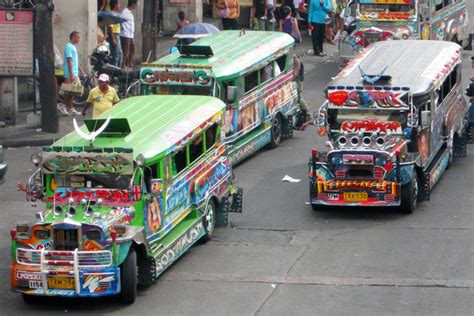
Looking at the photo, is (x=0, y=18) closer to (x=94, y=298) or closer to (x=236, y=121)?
(x=236, y=121)

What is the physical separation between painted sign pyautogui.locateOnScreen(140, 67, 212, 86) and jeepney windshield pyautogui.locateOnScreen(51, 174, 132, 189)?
6.83 meters

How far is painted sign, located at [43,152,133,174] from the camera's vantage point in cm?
1677

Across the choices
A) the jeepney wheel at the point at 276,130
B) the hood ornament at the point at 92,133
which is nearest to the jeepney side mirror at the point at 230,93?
the jeepney wheel at the point at 276,130

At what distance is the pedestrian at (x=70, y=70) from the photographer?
28.6 metres

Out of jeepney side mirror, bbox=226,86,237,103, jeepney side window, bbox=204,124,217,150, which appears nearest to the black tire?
jeepney side window, bbox=204,124,217,150

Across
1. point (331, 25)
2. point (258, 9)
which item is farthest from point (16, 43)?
point (331, 25)

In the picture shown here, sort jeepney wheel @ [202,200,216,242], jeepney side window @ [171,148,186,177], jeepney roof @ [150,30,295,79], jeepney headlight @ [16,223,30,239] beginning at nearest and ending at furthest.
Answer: jeepney headlight @ [16,223,30,239] → jeepney side window @ [171,148,186,177] → jeepney wheel @ [202,200,216,242] → jeepney roof @ [150,30,295,79]

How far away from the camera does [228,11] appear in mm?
37344

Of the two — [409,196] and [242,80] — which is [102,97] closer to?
[242,80]

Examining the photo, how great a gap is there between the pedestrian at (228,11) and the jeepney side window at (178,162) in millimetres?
19250

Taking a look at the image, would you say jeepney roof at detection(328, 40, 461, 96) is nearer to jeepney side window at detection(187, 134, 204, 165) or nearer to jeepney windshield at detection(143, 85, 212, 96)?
jeepney windshield at detection(143, 85, 212, 96)

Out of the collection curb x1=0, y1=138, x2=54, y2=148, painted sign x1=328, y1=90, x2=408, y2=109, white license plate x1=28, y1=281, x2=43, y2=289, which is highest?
painted sign x1=328, y1=90, x2=408, y2=109

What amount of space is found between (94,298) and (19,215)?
190 inches

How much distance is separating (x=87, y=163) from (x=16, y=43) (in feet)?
33.9
